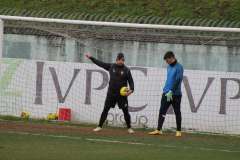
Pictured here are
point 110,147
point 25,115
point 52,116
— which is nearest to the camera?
point 110,147

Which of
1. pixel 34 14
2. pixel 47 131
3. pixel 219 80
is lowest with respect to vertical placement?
pixel 47 131

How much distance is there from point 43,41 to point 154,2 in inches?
193

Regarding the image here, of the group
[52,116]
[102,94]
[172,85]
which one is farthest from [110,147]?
[52,116]

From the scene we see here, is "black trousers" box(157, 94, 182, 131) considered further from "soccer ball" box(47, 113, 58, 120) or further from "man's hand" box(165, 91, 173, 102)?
"soccer ball" box(47, 113, 58, 120)

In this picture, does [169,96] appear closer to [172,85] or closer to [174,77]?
[172,85]

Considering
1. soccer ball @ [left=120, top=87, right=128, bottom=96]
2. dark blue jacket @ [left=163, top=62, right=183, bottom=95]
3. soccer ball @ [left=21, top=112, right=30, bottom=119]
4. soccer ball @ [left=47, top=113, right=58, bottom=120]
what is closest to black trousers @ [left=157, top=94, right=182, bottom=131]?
dark blue jacket @ [left=163, top=62, right=183, bottom=95]

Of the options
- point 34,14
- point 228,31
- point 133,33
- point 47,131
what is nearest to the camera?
→ point 47,131

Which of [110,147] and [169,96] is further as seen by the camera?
[169,96]

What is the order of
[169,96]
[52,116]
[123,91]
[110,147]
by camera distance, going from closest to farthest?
[110,147] < [169,96] < [123,91] < [52,116]

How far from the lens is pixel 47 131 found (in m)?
18.8

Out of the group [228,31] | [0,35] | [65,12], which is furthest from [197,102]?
[65,12]

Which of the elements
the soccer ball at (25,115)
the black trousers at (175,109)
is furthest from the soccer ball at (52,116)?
the black trousers at (175,109)

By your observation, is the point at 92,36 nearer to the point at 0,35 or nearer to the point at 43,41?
the point at 43,41

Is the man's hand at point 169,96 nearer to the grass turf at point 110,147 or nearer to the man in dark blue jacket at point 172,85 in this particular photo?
the man in dark blue jacket at point 172,85
